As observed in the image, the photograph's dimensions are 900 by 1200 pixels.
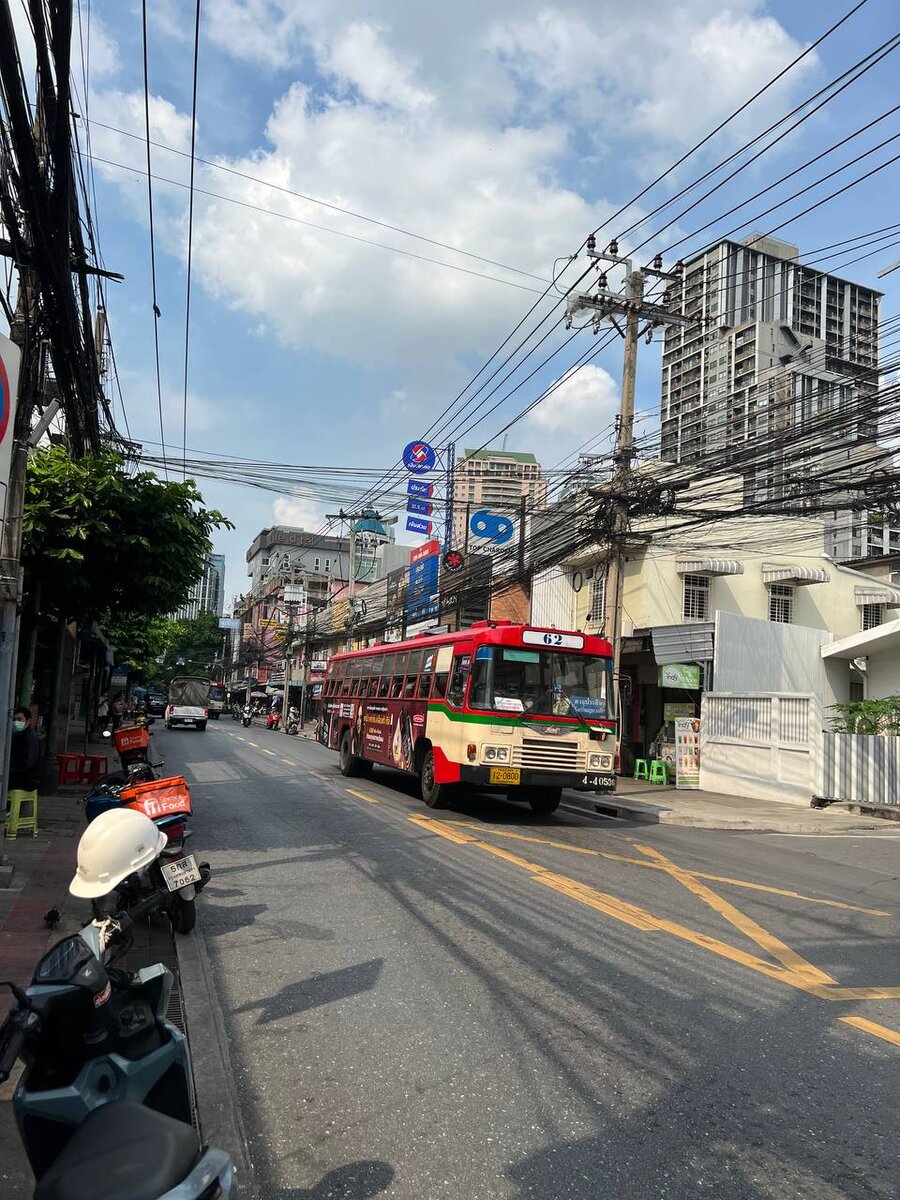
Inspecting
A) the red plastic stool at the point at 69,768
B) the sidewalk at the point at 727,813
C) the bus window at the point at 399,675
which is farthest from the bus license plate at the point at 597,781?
the red plastic stool at the point at 69,768

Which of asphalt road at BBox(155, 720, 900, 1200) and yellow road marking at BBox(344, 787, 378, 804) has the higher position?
asphalt road at BBox(155, 720, 900, 1200)

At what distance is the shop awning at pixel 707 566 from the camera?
82.7 feet

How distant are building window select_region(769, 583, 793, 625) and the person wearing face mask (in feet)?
74.2

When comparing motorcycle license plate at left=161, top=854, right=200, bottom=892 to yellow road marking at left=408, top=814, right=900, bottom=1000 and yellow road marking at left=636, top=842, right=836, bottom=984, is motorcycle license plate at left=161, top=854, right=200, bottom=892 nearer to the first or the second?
yellow road marking at left=408, top=814, right=900, bottom=1000

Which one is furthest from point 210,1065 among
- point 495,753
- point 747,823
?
point 747,823

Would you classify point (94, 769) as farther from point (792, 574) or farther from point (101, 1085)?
point (792, 574)

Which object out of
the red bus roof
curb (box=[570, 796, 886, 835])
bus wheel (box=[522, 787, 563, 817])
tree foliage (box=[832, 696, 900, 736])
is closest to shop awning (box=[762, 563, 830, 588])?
tree foliage (box=[832, 696, 900, 736])

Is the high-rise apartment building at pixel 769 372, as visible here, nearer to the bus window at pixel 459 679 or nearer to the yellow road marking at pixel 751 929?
the bus window at pixel 459 679

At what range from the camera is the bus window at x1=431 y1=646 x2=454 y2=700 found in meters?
13.8

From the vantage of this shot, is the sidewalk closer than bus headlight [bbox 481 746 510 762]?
No

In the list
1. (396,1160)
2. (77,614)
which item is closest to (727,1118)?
(396,1160)

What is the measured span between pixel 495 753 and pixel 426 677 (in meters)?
2.80

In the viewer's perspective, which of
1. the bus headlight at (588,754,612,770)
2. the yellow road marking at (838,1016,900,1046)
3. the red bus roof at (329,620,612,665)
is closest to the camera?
the yellow road marking at (838,1016,900,1046)

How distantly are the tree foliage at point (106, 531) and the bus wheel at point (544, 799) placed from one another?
21.5 ft
